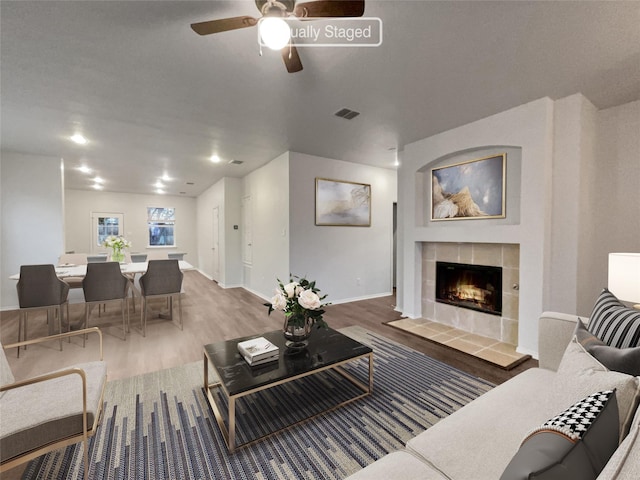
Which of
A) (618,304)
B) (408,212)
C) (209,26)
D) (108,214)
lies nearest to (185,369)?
(209,26)

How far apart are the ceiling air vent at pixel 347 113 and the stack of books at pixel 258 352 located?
2.56 meters

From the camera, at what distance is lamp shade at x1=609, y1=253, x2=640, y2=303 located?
5.54ft

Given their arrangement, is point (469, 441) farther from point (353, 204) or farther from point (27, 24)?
point (353, 204)

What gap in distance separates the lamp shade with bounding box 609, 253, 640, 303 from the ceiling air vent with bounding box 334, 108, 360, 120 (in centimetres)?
259

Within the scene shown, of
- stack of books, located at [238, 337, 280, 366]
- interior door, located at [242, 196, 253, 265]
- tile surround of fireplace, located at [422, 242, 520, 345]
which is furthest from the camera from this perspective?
interior door, located at [242, 196, 253, 265]

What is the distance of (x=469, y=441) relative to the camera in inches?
42.6

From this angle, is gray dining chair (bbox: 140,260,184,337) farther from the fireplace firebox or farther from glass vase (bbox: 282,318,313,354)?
the fireplace firebox

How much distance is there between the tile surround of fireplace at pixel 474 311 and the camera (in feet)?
10.3

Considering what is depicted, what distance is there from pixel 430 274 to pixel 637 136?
2.63 meters

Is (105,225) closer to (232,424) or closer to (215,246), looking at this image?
(215,246)

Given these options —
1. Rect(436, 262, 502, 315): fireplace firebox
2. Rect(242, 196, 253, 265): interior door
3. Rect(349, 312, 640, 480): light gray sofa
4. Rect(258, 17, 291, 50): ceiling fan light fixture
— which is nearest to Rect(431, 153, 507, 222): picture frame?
Rect(436, 262, 502, 315): fireplace firebox

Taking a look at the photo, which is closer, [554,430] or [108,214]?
[554,430]

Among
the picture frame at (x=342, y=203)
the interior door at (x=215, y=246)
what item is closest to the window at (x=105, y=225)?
the interior door at (x=215, y=246)

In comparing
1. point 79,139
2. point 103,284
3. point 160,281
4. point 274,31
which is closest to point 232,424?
point 274,31
